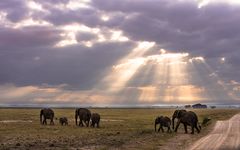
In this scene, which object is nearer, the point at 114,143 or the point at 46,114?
the point at 114,143

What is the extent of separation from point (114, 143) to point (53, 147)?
217 inches

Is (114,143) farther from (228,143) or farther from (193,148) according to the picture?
(228,143)

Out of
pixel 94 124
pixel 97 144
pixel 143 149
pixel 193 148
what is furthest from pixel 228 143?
pixel 94 124

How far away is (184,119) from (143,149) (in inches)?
684

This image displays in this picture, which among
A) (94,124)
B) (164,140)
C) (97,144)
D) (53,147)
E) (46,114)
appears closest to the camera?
(53,147)

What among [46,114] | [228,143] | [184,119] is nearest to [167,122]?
[184,119]

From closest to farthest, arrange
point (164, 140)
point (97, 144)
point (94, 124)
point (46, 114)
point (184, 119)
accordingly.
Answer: point (97, 144) → point (164, 140) → point (184, 119) → point (94, 124) → point (46, 114)

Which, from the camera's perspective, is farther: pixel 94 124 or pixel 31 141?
pixel 94 124

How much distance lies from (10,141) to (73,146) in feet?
19.3

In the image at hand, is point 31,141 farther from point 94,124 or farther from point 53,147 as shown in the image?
point 94,124

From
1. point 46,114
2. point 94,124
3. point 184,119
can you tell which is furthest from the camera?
point 46,114

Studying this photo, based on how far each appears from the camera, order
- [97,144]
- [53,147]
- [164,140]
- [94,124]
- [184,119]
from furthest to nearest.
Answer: [94,124] < [184,119] < [164,140] < [97,144] < [53,147]

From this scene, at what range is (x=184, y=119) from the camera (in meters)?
47.4

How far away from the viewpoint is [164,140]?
37719 millimetres
